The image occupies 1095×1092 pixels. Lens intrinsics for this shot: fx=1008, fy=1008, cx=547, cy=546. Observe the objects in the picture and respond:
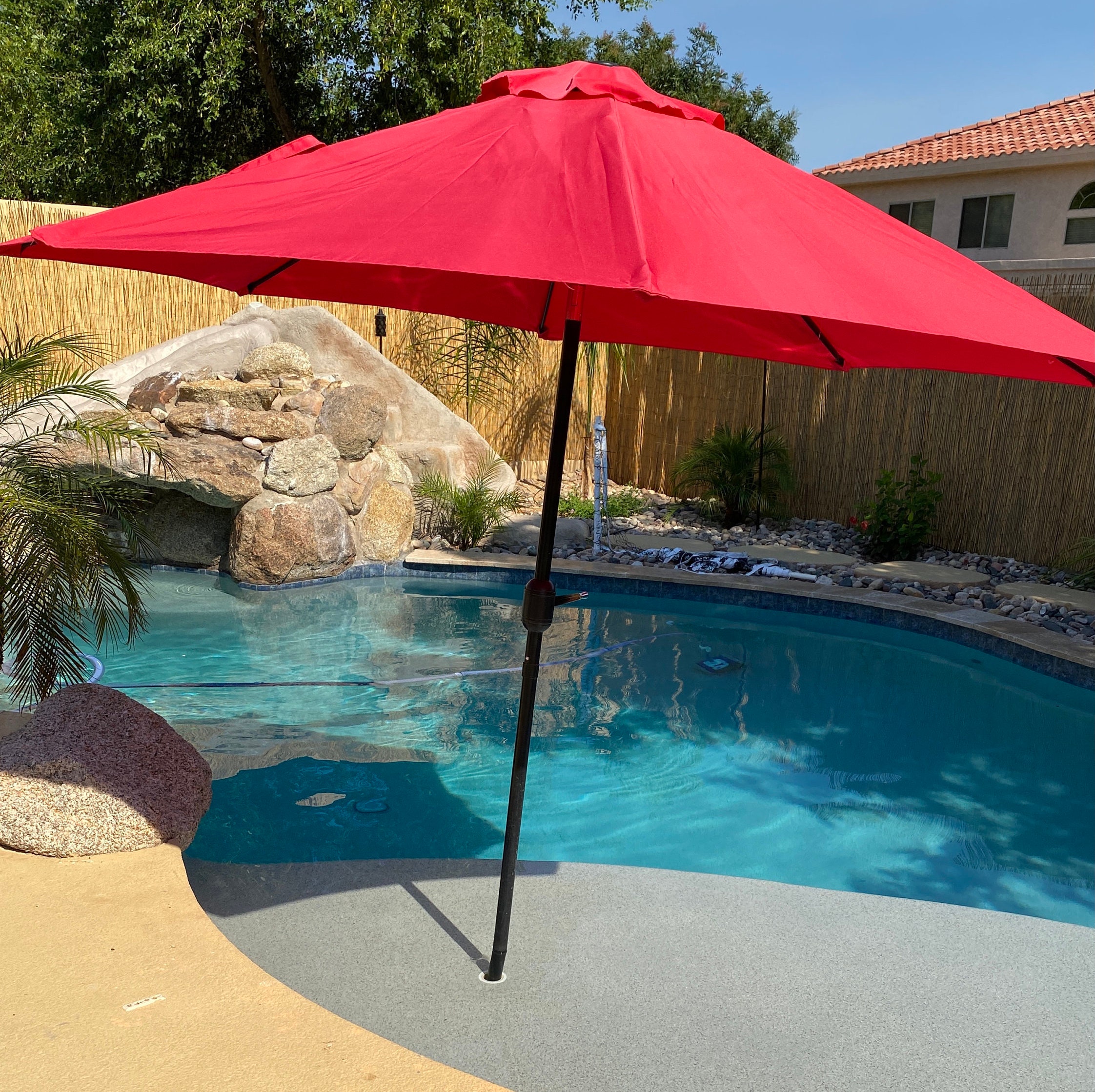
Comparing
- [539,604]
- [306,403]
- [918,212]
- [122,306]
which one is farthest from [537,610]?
[918,212]

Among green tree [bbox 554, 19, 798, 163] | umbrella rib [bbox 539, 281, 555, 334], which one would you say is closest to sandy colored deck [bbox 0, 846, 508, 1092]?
umbrella rib [bbox 539, 281, 555, 334]

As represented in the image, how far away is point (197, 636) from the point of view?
20.5ft

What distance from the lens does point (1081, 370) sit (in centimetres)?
210

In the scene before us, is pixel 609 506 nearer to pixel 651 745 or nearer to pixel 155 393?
pixel 155 393

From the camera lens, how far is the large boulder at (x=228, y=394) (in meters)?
7.82

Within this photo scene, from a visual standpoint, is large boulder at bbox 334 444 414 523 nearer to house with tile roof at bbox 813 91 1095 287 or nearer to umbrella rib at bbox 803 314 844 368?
umbrella rib at bbox 803 314 844 368

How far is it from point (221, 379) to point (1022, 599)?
6.21m

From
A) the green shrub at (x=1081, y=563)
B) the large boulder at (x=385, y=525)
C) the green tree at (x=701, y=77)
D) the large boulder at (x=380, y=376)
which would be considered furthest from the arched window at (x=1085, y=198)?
the large boulder at (x=385, y=525)

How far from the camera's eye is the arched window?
48.0ft

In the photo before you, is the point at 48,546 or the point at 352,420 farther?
the point at 352,420

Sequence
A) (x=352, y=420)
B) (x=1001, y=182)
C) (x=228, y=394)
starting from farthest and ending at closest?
(x=1001, y=182)
(x=352, y=420)
(x=228, y=394)

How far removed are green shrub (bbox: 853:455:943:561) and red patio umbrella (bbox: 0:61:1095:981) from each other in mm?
6154

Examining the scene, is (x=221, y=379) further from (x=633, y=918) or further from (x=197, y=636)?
(x=633, y=918)

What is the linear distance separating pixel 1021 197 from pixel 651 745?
45.1 ft
